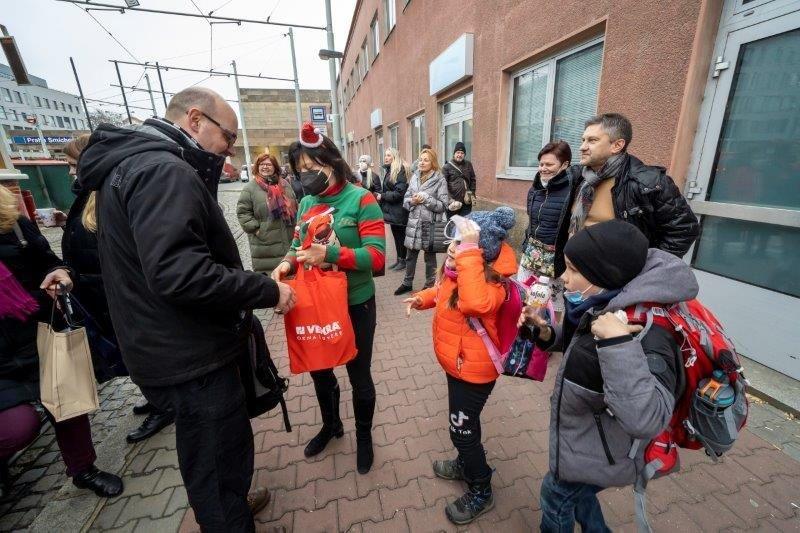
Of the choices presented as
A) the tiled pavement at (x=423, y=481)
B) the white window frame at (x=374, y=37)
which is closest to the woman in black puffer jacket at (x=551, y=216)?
the tiled pavement at (x=423, y=481)

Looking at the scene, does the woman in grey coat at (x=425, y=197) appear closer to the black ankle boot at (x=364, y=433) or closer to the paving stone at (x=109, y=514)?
the black ankle boot at (x=364, y=433)

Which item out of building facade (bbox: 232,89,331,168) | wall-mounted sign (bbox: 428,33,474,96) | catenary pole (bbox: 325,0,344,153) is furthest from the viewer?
building facade (bbox: 232,89,331,168)

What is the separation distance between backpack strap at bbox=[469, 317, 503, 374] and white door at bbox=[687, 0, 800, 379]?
2.70 m

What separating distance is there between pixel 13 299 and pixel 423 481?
98.7 inches

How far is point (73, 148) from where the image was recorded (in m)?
2.37

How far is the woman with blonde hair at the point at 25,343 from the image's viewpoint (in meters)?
1.82

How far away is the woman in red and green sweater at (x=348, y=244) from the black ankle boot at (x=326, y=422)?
0.06m

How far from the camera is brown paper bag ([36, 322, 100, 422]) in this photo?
187 cm

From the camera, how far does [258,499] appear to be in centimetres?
204

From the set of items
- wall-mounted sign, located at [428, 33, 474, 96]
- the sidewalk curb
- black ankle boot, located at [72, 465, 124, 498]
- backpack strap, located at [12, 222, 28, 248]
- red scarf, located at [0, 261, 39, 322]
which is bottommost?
black ankle boot, located at [72, 465, 124, 498]

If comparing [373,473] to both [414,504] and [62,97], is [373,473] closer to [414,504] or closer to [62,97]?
[414,504]

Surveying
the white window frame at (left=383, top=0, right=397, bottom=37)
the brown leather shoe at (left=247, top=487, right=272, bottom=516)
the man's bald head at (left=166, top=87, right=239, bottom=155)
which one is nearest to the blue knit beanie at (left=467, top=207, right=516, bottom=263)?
the man's bald head at (left=166, top=87, right=239, bottom=155)

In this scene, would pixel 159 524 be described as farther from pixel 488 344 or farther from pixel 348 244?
pixel 488 344

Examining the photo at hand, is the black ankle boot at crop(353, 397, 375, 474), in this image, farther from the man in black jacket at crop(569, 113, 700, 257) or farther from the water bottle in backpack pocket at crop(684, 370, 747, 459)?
the man in black jacket at crop(569, 113, 700, 257)
